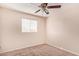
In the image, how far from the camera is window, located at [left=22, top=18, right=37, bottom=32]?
5.25 feet

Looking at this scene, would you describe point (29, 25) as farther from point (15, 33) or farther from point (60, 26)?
point (60, 26)

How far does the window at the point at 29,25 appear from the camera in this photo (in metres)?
1.60

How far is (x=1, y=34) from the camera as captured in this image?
56.4 inches

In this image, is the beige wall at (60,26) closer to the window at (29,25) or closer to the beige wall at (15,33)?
the beige wall at (15,33)

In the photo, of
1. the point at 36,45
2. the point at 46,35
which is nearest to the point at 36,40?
the point at 36,45

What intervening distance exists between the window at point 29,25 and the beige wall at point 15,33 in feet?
0.25

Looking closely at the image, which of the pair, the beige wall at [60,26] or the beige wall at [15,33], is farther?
the beige wall at [60,26]

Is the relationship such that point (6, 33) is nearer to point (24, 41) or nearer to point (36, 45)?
point (24, 41)

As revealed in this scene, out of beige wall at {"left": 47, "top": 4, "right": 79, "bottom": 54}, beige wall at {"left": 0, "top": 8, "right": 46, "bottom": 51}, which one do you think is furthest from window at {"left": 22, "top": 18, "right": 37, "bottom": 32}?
beige wall at {"left": 47, "top": 4, "right": 79, "bottom": 54}

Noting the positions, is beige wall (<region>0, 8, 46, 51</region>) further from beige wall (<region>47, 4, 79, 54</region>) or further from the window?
beige wall (<region>47, 4, 79, 54</region>)

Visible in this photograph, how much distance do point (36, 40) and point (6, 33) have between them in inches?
23.7

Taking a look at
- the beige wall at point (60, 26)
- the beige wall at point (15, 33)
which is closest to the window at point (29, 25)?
the beige wall at point (15, 33)

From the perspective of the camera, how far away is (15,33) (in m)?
1.63

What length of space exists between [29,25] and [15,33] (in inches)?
12.8
